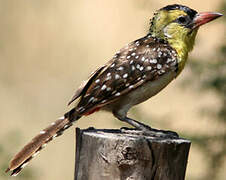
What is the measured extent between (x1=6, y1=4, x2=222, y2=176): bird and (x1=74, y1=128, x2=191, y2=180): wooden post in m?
0.56

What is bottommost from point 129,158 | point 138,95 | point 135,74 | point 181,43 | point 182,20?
point 129,158

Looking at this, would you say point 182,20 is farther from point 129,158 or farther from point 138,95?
point 129,158

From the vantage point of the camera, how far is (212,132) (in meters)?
8.19

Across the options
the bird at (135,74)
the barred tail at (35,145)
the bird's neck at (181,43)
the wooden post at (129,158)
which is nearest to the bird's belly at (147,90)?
the bird at (135,74)

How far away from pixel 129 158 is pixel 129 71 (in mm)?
1138

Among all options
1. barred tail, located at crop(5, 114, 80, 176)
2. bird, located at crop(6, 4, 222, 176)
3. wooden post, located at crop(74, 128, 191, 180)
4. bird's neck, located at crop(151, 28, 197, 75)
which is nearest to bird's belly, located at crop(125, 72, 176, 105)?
bird, located at crop(6, 4, 222, 176)

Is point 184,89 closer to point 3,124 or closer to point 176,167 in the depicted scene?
point 176,167

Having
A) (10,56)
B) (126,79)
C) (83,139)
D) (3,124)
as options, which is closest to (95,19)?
(10,56)

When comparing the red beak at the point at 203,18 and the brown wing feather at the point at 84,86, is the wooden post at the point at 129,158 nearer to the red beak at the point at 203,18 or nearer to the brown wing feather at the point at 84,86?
the brown wing feather at the point at 84,86

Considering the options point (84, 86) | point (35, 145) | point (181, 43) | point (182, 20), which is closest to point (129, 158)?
point (35, 145)

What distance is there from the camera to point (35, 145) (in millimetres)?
5371

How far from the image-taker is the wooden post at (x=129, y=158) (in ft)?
15.9

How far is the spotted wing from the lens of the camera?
5.67m

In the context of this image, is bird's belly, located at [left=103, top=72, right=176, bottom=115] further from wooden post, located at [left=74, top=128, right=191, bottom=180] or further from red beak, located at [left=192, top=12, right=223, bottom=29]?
wooden post, located at [left=74, top=128, right=191, bottom=180]
